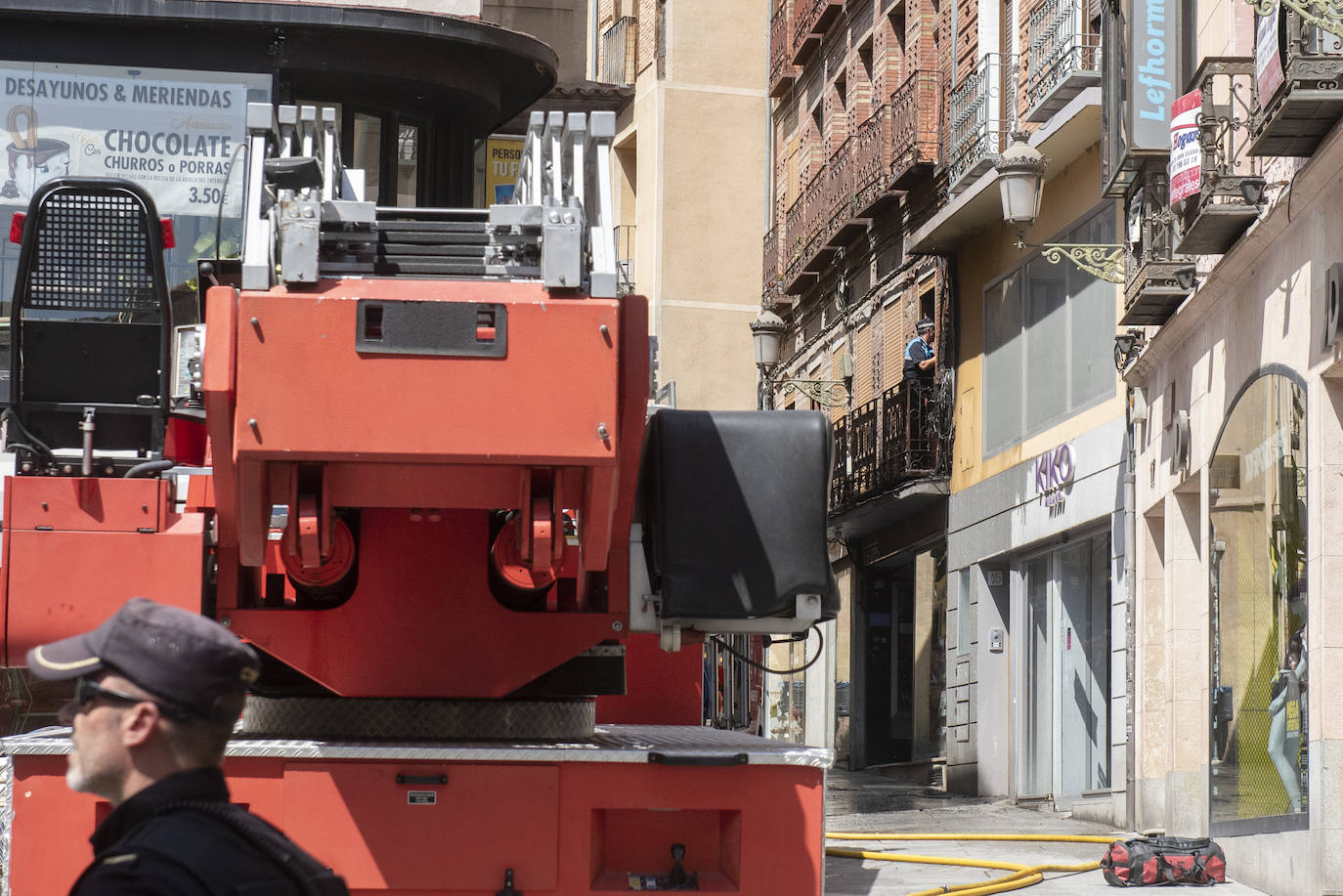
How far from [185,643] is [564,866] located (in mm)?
4134

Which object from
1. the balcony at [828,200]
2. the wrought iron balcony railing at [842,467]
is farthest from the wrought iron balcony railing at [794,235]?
the wrought iron balcony railing at [842,467]

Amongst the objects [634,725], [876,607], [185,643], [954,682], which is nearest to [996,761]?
[954,682]

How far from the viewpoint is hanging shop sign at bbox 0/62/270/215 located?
7.53 metres

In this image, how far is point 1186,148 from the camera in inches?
584

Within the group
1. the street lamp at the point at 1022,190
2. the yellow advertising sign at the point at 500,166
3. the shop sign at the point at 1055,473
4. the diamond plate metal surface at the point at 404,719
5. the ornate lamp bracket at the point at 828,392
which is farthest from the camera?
the ornate lamp bracket at the point at 828,392

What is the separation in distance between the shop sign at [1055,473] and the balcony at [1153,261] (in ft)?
11.7

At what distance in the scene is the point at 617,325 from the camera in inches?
255

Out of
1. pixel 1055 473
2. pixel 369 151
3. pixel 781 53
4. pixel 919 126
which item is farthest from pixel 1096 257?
pixel 781 53

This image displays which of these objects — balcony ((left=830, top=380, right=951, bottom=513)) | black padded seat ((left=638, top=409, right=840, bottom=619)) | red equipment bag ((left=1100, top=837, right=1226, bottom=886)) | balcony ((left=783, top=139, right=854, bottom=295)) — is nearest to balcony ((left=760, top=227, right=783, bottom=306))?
balcony ((left=783, top=139, right=854, bottom=295))

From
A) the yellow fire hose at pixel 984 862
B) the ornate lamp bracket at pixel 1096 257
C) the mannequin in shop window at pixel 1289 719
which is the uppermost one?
the ornate lamp bracket at pixel 1096 257

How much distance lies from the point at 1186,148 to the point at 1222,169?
1.61 feet

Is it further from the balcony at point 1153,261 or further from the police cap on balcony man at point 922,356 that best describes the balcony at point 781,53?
the balcony at point 1153,261

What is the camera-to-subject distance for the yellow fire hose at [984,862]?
12492 mm

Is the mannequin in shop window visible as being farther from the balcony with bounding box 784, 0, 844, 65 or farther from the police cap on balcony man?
the balcony with bounding box 784, 0, 844, 65
